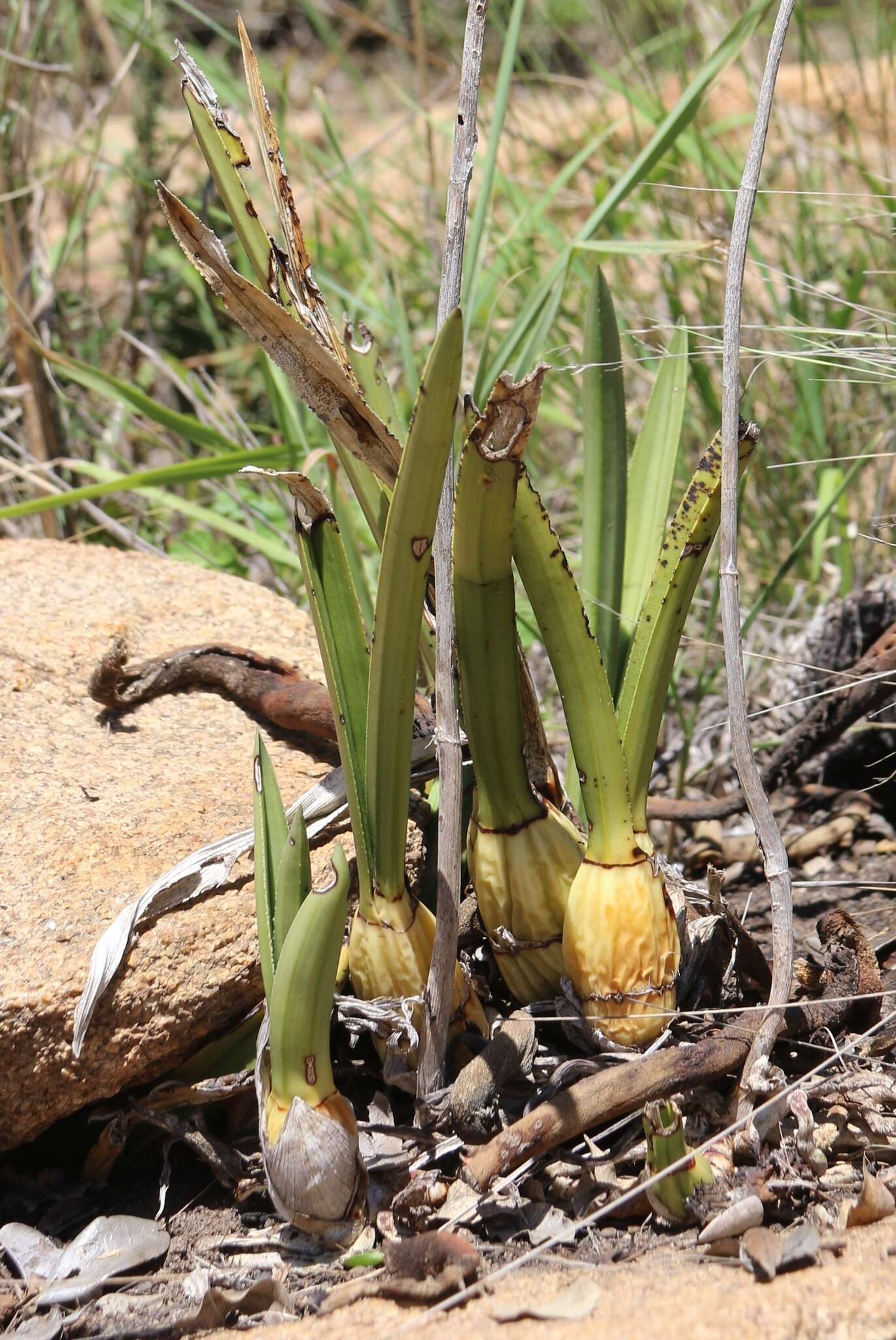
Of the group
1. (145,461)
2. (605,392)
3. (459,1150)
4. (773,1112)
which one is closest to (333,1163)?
(459,1150)

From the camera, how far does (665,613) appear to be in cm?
103

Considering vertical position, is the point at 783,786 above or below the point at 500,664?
below

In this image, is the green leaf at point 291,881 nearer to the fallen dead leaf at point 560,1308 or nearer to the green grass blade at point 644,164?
the fallen dead leaf at point 560,1308

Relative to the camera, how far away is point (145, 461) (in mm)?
2945

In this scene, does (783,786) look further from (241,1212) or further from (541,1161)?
(241,1212)

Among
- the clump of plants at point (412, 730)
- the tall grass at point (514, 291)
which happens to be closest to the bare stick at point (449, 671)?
the clump of plants at point (412, 730)

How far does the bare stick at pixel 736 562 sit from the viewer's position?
915 mm

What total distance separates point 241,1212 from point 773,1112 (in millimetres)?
478

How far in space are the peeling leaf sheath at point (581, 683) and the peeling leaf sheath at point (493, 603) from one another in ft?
0.11

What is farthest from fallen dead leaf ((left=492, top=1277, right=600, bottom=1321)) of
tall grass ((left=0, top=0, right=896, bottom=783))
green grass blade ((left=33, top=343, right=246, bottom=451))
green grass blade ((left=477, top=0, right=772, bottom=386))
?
green grass blade ((left=33, top=343, right=246, bottom=451))

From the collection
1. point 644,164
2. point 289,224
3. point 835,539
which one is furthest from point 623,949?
point 835,539

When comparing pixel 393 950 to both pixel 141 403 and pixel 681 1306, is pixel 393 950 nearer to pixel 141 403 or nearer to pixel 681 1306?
pixel 681 1306

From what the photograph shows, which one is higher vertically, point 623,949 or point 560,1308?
point 623,949

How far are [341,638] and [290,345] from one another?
0.83 feet
